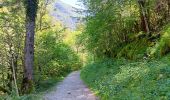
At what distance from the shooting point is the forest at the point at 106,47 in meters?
12.8

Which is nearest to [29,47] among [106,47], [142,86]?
[142,86]

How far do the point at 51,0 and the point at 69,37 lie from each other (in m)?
49.4

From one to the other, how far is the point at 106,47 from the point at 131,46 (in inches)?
348

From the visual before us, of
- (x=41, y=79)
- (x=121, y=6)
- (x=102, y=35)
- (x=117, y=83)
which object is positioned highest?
(x=121, y=6)

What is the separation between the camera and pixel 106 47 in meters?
31.9

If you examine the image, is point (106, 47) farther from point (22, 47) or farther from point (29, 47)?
point (29, 47)

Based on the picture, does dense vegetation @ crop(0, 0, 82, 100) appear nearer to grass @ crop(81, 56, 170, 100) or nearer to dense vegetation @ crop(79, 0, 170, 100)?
dense vegetation @ crop(79, 0, 170, 100)

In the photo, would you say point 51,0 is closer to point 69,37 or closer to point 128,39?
point 128,39

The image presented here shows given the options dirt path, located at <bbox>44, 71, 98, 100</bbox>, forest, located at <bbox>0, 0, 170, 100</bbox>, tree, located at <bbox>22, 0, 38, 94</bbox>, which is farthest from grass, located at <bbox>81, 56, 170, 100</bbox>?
tree, located at <bbox>22, 0, 38, 94</bbox>

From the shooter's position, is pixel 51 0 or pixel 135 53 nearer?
pixel 135 53

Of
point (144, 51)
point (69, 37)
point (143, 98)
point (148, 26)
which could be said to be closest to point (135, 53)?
point (144, 51)

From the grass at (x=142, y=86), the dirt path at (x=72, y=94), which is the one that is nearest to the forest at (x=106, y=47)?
the grass at (x=142, y=86)

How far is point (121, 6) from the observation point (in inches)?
963

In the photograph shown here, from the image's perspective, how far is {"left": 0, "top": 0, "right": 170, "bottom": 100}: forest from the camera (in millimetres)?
12766
